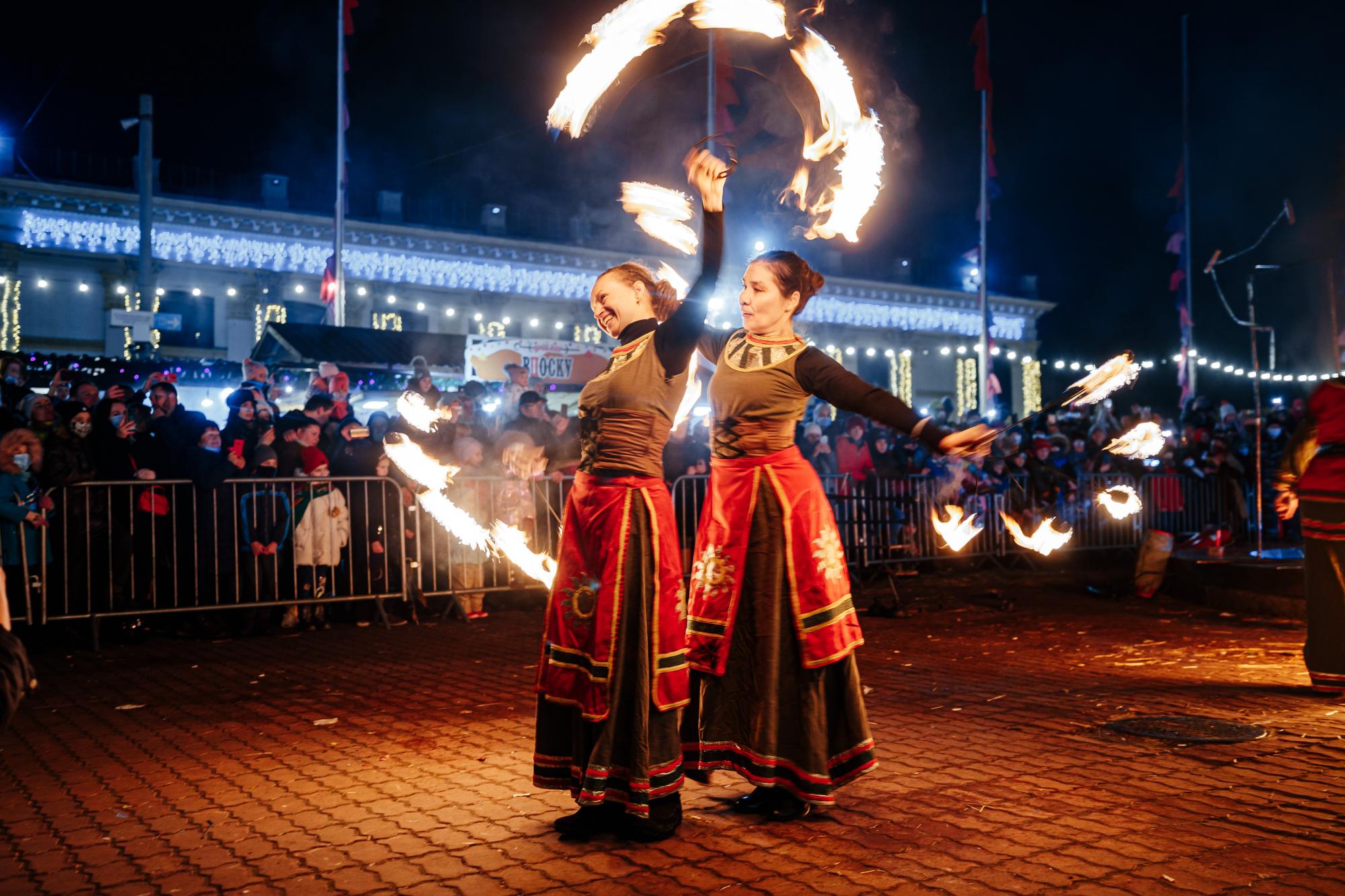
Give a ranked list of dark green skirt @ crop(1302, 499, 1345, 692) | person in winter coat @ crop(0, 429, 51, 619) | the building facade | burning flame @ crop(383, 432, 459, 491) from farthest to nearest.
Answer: the building facade, person in winter coat @ crop(0, 429, 51, 619), dark green skirt @ crop(1302, 499, 1345, 692), burning flame @ crop(383, 432, 459, 491)

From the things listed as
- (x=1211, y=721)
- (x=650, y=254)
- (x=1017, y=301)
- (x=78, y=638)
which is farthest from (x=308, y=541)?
(x=1017, y=301)

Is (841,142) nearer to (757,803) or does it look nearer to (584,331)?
(757,803)

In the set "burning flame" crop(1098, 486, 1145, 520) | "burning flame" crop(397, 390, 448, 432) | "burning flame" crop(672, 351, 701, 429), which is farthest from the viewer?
"burning flame" crop(1098, 486, 1145, 520)

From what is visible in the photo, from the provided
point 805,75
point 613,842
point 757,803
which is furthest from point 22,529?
point 805,75

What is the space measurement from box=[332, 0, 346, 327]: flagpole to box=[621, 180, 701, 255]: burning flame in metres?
16.6

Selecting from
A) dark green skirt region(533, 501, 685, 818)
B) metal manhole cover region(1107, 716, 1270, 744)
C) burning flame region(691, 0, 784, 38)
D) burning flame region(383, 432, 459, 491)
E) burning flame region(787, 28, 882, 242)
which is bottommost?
metal manhole cover region(1107, 716, 1270, 744)

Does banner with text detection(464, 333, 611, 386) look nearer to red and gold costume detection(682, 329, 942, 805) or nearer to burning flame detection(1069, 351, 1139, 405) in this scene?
red and gold costume detection(682, 329, 942, 805)

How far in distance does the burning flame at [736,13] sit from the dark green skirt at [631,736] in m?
2.09

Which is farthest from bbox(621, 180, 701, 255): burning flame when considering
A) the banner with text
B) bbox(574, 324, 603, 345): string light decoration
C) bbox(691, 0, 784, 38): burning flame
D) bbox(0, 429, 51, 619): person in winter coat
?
bbox(574, 324, 603, 345): string light decoration

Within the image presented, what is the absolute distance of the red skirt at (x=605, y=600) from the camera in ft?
12.9

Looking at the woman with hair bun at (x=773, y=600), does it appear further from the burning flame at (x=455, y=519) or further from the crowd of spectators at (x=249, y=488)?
the crowd of spectators at (x=249, y=488)

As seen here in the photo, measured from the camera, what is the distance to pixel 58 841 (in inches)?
159

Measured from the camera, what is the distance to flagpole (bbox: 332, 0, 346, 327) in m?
20.2

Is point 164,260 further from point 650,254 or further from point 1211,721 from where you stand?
point 1211,721
